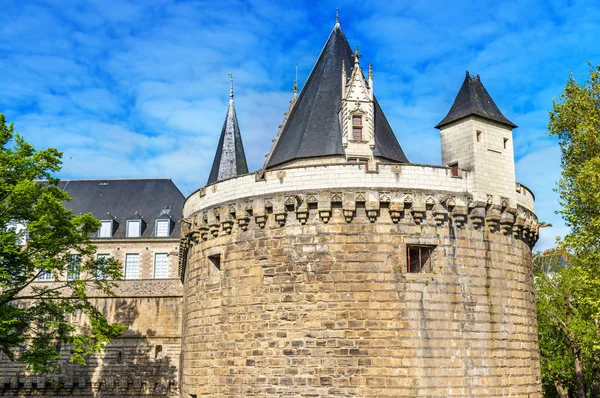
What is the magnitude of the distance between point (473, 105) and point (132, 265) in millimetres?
22779

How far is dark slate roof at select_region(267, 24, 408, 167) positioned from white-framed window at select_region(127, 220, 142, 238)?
622 inches

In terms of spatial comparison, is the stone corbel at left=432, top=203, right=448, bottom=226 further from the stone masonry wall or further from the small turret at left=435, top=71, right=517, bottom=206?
the small turret at left=435, top=71, right=517, bottom=206

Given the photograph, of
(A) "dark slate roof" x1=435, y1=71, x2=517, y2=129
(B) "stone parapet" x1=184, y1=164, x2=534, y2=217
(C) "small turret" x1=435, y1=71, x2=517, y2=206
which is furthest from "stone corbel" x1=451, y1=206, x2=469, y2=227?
(A) "dark slate roof" x1=435, y1=71, x2=517, y2=129

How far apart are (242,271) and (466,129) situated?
688cm

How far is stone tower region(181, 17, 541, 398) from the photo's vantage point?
14336 millimetres

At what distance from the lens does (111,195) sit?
118 ft

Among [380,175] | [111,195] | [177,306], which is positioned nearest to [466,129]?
[380,175]

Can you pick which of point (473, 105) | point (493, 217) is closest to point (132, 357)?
point (493, 217)

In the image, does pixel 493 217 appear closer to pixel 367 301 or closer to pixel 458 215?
pixel 458 215

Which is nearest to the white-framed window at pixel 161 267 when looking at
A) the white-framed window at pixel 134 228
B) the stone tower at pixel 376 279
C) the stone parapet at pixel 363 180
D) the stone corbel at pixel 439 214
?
the white-framed window at pixel 134 228

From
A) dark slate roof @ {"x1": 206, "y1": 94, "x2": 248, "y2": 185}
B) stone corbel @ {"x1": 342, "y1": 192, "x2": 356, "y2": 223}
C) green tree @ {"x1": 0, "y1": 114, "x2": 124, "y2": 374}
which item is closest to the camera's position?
→ stone corbel @ {"x1": 342, "y1": 192, "x2": 356, "y2": 223}

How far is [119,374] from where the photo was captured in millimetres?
26438

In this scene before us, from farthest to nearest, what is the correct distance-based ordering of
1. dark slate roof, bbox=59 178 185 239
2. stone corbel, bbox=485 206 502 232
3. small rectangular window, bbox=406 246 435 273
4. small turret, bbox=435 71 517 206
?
1. dark slate roof, bbox=59 178 185 239
2. small turret, bbox=435 71 517 206
3. stone corbel, bbox=485 206 502 232
4. small rectangular window, bbox=406 246 435 273

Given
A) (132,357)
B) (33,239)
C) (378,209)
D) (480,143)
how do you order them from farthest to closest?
1. (132,357)
2. (33,239)
3. (480,143)
4. (378,209)
